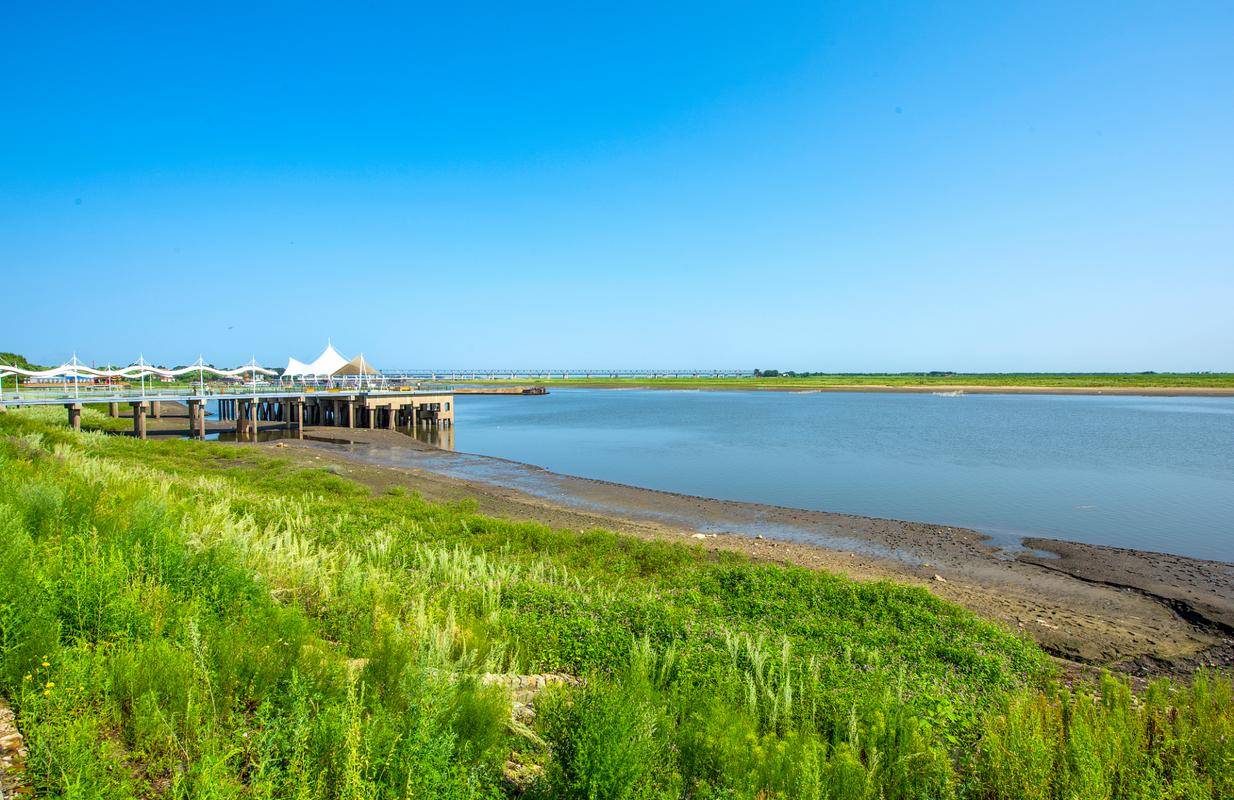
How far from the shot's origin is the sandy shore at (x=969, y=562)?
10.3 meters

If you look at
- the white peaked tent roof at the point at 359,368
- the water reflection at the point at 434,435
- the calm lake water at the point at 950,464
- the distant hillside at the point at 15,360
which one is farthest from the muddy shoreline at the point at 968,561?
the distant hillside at the point at 15,360

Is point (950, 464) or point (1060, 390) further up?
point (1060, 390)

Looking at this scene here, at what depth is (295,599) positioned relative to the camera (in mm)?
6469

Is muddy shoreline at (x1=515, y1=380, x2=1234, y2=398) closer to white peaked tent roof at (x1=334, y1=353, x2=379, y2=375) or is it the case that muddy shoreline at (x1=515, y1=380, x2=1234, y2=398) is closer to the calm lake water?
the calm lake water

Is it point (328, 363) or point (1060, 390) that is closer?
point (328, 363)

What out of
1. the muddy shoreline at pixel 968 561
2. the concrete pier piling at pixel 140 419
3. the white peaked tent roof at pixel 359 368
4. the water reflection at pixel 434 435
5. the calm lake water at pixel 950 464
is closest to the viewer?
the muddy shoreline at pixel 968 561

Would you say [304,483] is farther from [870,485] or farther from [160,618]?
[870,485]

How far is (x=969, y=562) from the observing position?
14898 mm

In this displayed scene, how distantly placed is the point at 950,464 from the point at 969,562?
1656 cm

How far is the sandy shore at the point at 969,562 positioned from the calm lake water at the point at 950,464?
6.72ft

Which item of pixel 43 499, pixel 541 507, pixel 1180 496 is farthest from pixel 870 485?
pixel 43 499

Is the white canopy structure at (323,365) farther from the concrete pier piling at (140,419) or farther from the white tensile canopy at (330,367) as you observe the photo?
the concrete pier piling at (140,419)

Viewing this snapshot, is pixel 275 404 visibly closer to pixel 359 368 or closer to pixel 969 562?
pixel 359 368

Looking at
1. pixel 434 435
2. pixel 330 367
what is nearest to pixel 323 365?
pixel 330 367
